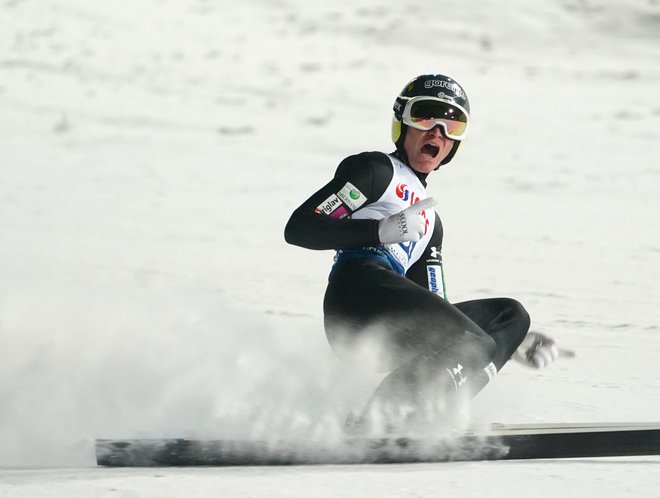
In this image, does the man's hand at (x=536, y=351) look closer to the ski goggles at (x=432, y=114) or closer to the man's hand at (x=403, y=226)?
the man's hand at (x=403, y=226)

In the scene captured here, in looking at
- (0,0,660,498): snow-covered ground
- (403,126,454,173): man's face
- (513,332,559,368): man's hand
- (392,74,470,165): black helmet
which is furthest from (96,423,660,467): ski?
(392,74,470,165): black helmet

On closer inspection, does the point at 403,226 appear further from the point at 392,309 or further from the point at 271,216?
the point at 271,216

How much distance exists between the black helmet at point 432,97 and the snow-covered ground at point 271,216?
1.01 m

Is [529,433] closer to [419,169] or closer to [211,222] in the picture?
[419,169]

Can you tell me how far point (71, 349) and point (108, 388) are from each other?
0.51 metres

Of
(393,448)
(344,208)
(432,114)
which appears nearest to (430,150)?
(432,114)

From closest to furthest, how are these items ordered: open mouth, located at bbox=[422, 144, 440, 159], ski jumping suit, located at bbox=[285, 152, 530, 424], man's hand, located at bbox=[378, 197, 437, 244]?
ski jumping suit, located at bbox=[285, 152, 530, 424], man's hand, located at bbox=[378, 197, 437, 244], open mouth, located at bbox=[422, 144, 440, 159]

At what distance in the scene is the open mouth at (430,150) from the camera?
4547 mm

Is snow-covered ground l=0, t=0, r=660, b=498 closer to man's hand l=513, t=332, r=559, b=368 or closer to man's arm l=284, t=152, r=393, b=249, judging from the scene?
man's hand l=513, t=332, r=559, b=368

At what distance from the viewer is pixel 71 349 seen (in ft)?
16.0

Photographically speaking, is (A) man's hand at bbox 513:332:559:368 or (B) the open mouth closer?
(A) man's hand at bbox 513:332:559:368

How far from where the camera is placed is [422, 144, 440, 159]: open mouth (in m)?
4.55

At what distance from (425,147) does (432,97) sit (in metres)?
0.20

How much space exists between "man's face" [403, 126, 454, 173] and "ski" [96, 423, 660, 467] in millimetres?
1181
